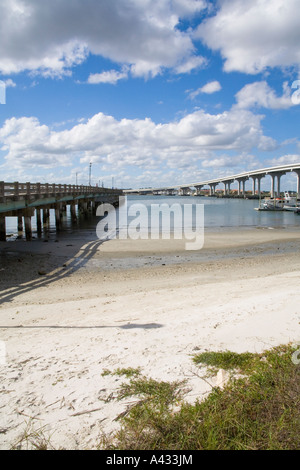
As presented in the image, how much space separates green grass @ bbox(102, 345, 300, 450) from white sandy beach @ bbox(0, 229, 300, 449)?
0.23 meters

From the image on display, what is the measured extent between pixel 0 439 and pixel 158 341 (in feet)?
9.93

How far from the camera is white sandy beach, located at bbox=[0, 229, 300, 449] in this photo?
3826 millimetres

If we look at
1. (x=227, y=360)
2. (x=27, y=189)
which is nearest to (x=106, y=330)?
(x=227, y=360)

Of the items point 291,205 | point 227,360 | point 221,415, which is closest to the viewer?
point 221,415

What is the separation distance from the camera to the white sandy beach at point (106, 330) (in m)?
3.83

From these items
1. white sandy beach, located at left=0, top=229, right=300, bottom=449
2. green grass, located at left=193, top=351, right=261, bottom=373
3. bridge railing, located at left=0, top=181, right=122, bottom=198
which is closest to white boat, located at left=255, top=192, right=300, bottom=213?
bridge railing, located at left=0, top=181, right=122, bottom=198

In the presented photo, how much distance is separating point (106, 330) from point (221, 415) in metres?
3.73

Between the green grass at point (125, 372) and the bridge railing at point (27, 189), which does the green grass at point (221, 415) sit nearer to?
the green grass at point (125, 372)

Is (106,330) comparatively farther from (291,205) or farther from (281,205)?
(291,205)

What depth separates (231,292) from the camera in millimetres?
9789

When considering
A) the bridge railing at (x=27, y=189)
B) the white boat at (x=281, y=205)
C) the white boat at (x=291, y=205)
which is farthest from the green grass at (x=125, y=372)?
the white boat at (x=281, y=205)

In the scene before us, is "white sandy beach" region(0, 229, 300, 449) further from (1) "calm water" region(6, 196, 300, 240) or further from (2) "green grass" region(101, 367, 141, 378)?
(1) "calm water" region(6, 196, 300, 240)

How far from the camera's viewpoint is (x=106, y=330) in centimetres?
666
